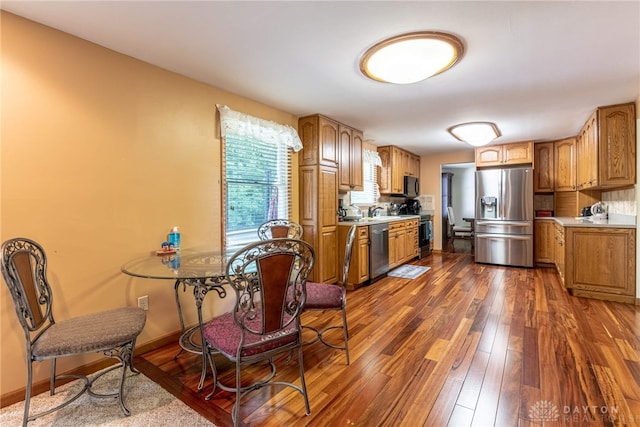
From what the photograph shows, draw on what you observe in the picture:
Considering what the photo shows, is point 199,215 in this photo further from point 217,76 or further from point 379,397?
point 379,397

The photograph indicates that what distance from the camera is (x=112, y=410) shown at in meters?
1.71

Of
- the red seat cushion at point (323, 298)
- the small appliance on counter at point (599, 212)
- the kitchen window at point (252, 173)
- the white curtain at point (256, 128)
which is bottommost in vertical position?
the red seat cushion at point (323, 298)

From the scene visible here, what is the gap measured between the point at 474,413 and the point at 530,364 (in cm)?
80

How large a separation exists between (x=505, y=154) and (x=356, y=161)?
3.06 metres

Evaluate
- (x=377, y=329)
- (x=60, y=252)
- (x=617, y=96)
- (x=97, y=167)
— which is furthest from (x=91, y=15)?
(x=617, y=96)

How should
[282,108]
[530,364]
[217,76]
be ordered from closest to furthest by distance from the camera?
[530,364] → [217,76] → [282,108]

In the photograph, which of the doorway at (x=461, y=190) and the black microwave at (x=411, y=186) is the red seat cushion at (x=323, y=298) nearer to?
the black microwave at (x=411, y=186)

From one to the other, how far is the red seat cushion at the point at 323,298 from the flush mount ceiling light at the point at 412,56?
1799 mm

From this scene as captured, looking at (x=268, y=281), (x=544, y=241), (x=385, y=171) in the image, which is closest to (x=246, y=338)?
(x=268, y=281)

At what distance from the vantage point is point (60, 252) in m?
1.96

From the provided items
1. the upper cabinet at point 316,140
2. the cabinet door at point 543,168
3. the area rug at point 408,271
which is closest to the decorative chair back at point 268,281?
the upper cabinet at point 316,140

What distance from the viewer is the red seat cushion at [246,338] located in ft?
5.07

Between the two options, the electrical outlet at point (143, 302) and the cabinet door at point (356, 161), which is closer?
the electrical outlet at point (143, 302)

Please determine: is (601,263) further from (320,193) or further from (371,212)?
(320,193)
